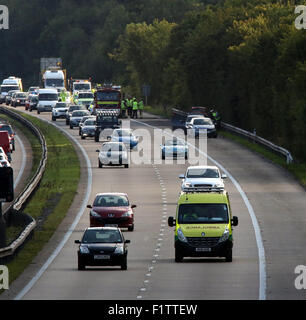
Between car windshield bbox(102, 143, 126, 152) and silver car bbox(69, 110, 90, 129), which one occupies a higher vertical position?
silver car bbox(69, 110, 90, 129)

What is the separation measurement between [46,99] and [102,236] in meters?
92.8

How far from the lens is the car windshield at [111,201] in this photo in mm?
48406

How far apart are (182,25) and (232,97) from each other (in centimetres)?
Answer: 2766

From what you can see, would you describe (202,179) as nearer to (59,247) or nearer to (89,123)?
(59,247)

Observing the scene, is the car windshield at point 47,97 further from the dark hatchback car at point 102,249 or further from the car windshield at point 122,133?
the dark hatchback car at point 102,249

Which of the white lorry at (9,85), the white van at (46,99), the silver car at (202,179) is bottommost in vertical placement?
the silver car at (202,179)

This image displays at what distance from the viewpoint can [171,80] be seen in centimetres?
13312

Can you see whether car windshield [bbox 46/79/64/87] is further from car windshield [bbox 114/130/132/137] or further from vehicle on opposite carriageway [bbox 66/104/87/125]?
car windshield [bbox 114/130/132/137]

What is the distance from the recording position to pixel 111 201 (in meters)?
48.8

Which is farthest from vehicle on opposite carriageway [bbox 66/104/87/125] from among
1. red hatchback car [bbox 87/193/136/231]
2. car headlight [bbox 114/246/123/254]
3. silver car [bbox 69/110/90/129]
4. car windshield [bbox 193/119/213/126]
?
car headlight [bbox 114/246/123/254]

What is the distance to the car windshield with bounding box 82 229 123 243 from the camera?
123 ft

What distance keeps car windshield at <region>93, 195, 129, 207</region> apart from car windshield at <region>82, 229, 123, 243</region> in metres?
10.6

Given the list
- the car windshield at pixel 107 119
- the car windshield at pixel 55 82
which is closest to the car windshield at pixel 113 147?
the car windshield at pixel 107 119

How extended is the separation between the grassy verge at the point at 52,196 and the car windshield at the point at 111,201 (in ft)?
7.32
